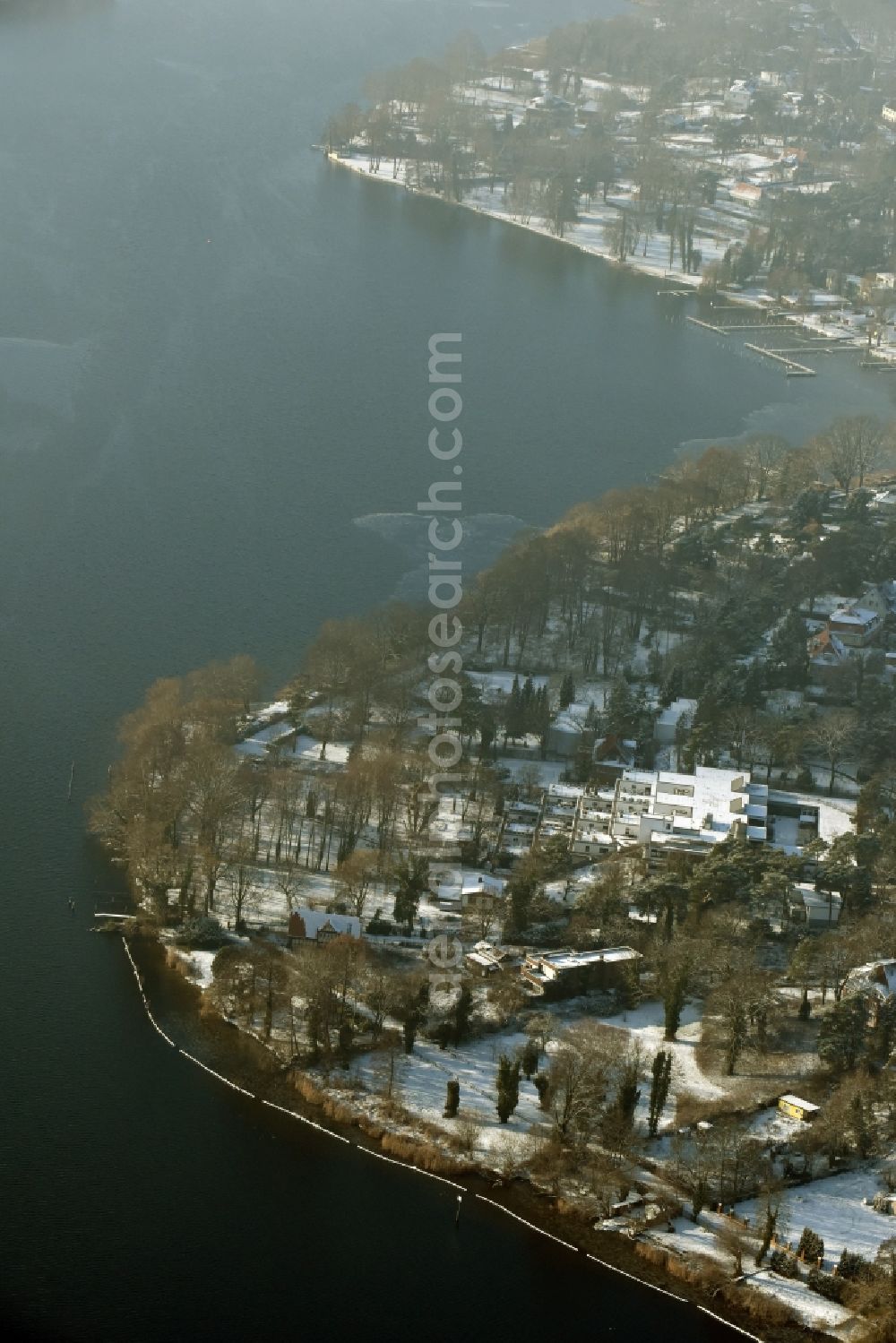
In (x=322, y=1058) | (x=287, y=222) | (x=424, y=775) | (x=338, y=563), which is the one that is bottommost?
(x=322, y=1058)

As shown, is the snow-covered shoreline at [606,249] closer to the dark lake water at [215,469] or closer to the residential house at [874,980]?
the dark lake water at [215,469]

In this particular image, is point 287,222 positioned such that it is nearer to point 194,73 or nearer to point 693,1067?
point 194,73

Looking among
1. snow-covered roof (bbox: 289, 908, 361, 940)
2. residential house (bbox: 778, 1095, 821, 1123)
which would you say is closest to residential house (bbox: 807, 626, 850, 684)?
snow-covered roof (bbox: 289, 908, 361, 940)

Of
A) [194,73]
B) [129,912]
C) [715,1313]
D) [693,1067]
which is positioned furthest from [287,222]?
[715,1313]

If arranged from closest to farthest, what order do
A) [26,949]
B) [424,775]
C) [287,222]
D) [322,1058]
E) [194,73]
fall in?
1. [322,1058]
2. [26,949]
3. [424,775]
4. [287,222]
5. [194,73]

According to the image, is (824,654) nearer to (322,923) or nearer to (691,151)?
(322,923)

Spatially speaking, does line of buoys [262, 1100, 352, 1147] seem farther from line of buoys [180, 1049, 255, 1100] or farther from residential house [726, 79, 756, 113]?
residential house [726, 79, 756, 113]
